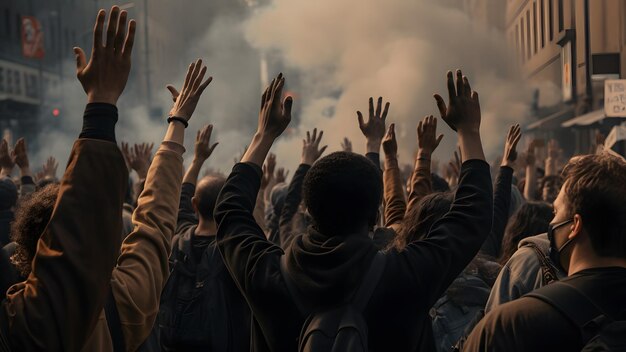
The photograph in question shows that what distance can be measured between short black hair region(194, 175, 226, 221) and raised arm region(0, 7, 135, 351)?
1.92 m

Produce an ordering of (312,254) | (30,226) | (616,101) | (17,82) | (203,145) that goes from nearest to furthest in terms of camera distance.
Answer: (312,254) < (30,226) < (203,145) < (616,101) < (17,82)

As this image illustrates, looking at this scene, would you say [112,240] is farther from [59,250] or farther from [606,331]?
[606,331]

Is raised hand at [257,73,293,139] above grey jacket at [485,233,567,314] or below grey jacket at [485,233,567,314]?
above

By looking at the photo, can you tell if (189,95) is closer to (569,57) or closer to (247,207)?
(247,207)

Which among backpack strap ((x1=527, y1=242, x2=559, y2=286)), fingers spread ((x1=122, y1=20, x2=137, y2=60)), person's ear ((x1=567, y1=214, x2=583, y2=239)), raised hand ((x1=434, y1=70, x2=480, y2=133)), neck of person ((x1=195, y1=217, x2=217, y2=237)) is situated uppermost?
fingers spread ((x1=122, y1=20, x2=137, y2=60))

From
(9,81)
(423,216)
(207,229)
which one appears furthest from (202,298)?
(9,81)

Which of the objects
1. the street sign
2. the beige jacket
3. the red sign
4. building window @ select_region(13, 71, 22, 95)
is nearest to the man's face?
the street sign

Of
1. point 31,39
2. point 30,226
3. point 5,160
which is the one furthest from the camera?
point 31,39

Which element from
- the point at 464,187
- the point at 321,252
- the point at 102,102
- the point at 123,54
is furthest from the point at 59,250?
the point at 464,187

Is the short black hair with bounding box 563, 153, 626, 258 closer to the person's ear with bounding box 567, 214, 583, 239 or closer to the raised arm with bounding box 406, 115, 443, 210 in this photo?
the person's ear with bounding box 567, 214, 583, 239

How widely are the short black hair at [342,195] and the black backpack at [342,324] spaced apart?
12 centimetres

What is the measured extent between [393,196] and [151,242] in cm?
148

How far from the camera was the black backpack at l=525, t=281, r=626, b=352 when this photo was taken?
5.81 feet

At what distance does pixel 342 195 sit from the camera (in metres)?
2.20
